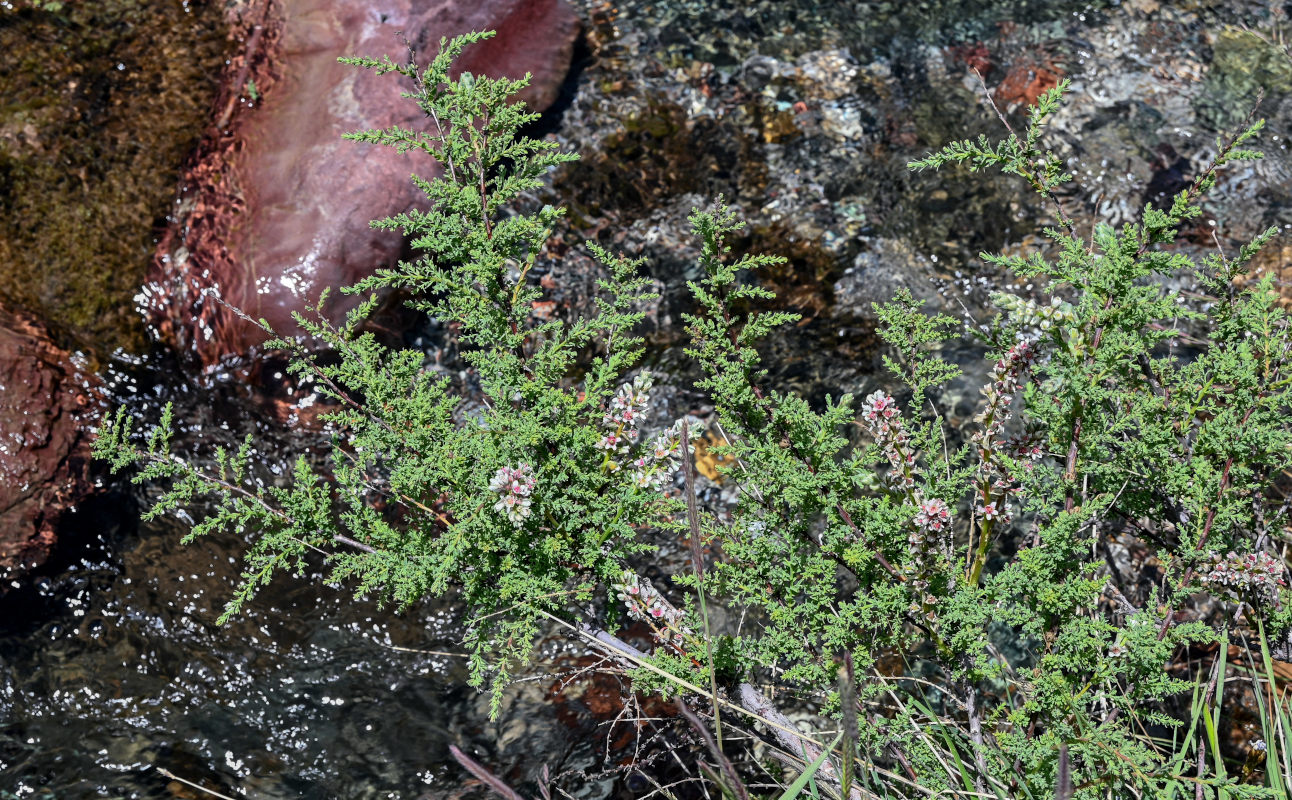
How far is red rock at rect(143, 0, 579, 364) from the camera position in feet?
A: 13.6

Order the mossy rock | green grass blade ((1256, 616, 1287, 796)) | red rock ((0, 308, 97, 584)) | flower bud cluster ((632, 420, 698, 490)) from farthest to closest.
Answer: the mossy rock < red rock ((0, 308, 97, 584)) < flower bud cluster ((632, 420, 698, 490)) < green grass blade ((1256, 616, 1287, 796))

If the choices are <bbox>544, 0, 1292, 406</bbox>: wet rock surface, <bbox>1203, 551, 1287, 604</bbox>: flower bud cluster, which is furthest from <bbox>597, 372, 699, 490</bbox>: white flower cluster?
<bbox>544, 0, 1292, 406</bbox>: wet rock surface

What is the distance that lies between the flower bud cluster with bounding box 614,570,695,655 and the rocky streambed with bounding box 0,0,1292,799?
105 cm

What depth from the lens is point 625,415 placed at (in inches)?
95.2

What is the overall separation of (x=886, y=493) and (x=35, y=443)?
3.31 m

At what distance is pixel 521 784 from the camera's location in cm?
319

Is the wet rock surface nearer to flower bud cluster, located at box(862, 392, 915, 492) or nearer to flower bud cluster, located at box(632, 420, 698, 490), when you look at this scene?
flower bud cluster, located at box(862, 392, 915, 492)

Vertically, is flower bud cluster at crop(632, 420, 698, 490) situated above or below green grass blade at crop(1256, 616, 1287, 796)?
above

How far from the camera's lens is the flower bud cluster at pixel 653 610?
2297mm

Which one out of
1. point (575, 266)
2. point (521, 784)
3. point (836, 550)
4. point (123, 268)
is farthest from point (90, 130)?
point (836, 550)

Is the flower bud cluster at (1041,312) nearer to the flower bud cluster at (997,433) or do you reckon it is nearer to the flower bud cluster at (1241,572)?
the flower bud cluster at (997,433)

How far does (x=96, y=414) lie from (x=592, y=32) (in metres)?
3.08

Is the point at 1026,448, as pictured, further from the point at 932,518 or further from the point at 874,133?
the point at 874,133

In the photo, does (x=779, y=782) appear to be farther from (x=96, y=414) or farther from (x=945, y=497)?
(x=96, y=414)
